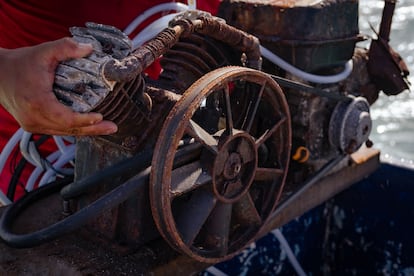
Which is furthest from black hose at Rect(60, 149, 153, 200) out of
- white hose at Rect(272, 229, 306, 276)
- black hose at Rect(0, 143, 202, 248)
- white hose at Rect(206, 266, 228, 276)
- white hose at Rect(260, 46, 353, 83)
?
white hose at Rect(272, 229, 306, 276)

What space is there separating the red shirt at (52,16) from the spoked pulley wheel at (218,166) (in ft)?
1.24

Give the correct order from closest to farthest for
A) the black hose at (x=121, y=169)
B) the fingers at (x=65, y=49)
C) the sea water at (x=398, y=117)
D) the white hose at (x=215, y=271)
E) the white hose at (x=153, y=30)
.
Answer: the fingers at (x=65, y=49) → the black hose at (x=121, y=169) → the white hose at (x=153, y=30) → the white hose at (x=215, y=271) → the sea water at (x=398, y=117)

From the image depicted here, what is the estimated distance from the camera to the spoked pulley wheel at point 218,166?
1141 millimetres

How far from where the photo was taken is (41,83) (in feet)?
3.33

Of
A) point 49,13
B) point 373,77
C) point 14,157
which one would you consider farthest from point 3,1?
point 373,77

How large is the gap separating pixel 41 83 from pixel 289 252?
134 centimetres

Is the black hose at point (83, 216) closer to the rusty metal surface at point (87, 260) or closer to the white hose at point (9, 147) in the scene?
the rusty metal surface at point (87, 260)

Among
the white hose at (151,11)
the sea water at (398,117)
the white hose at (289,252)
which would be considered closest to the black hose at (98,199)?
the white hose at (151,11)

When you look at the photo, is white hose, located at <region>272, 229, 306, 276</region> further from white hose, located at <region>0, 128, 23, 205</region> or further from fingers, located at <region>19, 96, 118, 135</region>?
fingers, located at <region>19, 96, 118, 135</region>

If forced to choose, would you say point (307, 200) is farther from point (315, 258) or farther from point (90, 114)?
point (90, 114)

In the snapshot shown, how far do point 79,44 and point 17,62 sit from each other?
114 millimetres

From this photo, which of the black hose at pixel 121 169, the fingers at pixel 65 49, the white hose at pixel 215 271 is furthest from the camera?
the white hose at pixel 215 271

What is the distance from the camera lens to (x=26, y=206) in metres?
1.49

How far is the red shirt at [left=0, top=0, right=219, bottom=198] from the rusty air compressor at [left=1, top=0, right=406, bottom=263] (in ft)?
1.01
